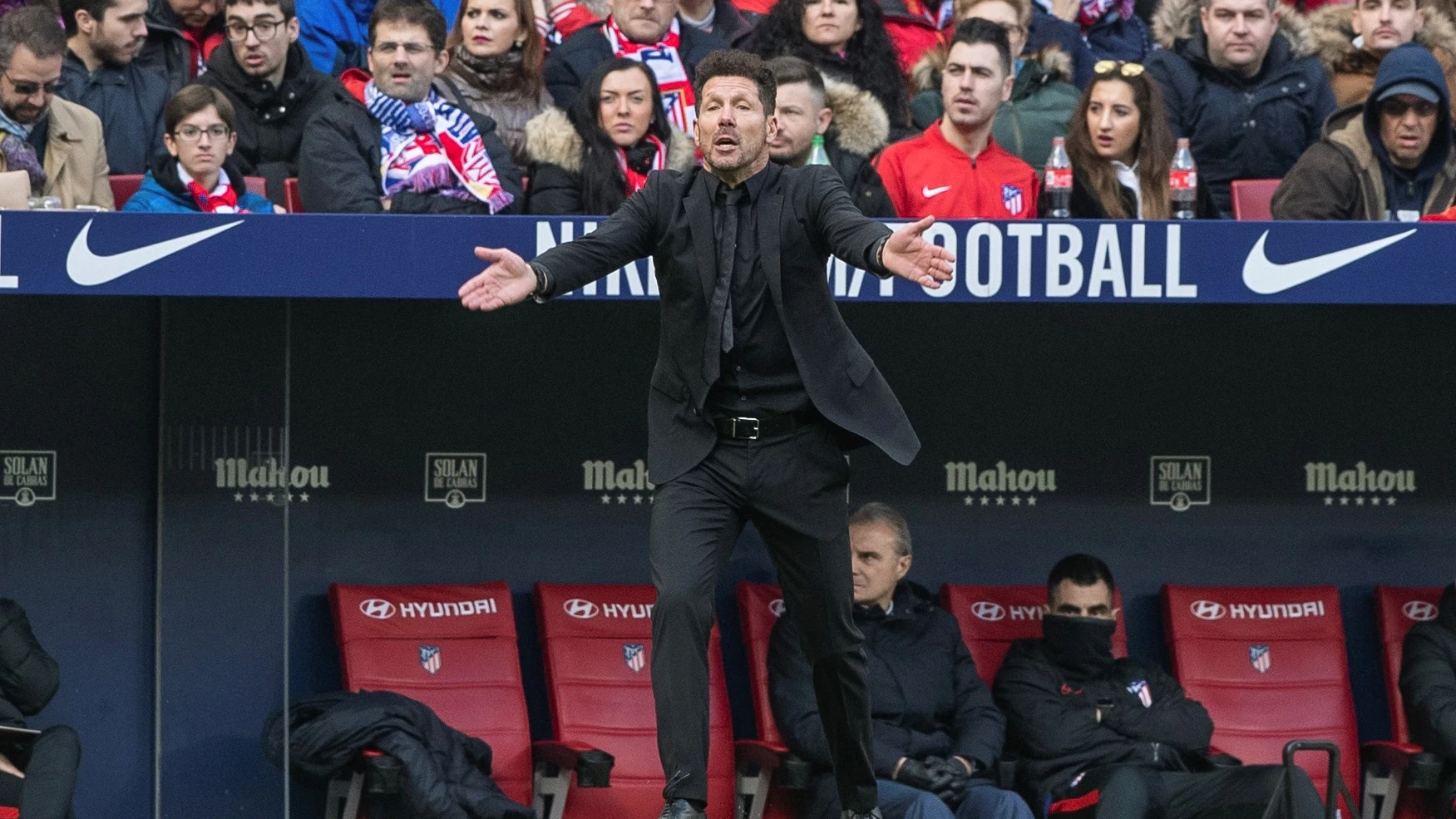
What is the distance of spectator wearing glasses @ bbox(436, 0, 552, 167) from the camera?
757 cm

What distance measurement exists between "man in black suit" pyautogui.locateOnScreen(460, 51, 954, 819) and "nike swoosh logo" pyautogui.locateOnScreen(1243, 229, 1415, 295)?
5.76 ft

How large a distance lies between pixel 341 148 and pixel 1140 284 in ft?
8.43

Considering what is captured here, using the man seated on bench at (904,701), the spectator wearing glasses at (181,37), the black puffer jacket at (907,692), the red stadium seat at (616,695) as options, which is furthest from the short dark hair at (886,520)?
the spectator wearing glasses at (181,37)

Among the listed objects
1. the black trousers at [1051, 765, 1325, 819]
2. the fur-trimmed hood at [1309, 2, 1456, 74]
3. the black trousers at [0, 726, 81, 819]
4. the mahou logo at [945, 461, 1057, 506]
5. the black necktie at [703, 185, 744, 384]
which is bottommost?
the black trousers at [1051, 765, 1325, 819]

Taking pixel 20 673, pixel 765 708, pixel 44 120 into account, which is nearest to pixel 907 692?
pixel 765 708

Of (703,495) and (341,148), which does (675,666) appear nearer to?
(703,495)

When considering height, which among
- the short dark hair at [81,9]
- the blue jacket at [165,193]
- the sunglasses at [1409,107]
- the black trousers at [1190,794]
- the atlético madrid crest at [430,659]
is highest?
the short dark hair at [81,9]

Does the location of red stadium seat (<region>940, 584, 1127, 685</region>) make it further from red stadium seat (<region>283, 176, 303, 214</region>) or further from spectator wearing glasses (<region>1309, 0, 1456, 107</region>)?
red stadium seat (<region>283, 176, 303, 214</region>)

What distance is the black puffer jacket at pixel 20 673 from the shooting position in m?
6.37

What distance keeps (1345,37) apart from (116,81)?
15.5ft

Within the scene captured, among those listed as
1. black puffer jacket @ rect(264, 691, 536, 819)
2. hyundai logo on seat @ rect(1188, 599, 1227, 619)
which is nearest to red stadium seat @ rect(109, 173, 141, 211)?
black puffer jacket @ rect(264, 691, 536, 819)

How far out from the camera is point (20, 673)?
251 inches

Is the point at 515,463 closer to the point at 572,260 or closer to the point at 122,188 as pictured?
the point at 122,188

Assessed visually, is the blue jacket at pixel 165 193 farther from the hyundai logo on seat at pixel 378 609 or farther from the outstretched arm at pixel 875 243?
the outstretched arm at pixel 875 243
